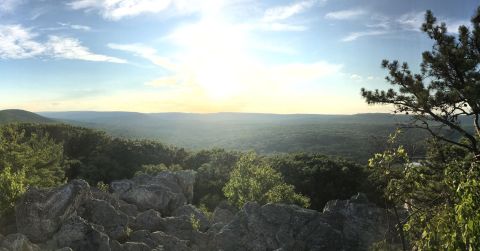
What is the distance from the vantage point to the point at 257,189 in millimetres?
39750

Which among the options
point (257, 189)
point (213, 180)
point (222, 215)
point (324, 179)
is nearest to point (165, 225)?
point (222, 215)

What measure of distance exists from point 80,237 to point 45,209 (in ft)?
12.7

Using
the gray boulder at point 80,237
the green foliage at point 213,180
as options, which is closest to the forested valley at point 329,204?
the gray boulder at point 80,237

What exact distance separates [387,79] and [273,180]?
18.2 meters

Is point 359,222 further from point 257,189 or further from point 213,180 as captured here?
point 213,180

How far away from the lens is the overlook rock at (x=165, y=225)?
2525 centimetres

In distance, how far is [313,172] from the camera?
199ft

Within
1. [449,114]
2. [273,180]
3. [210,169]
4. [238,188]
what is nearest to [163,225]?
[238,188]

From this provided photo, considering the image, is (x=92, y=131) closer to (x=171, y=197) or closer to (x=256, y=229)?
(x=171, y=197)

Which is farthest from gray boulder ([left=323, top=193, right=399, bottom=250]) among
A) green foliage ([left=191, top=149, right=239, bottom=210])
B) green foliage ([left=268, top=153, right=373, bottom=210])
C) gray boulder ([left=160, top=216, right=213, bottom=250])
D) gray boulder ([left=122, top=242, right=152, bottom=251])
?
green foliage ([left=268, top=153, right=373, bottom=210])

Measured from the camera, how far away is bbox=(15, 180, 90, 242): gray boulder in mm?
25531

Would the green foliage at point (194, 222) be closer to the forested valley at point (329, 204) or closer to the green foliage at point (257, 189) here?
the forested valley at point (329, 204)

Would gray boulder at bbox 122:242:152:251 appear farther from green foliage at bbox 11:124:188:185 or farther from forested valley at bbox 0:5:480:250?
green foliage at bbox 11:124:188:185

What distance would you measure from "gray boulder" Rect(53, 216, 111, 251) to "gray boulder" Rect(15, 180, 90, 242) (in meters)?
1.25
